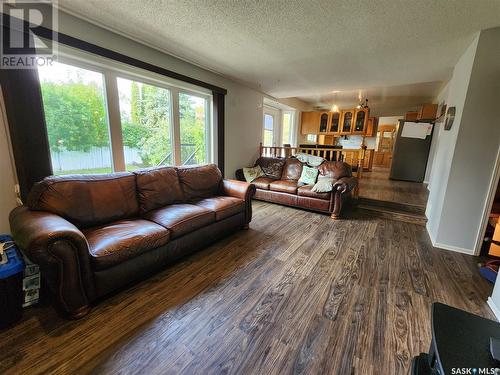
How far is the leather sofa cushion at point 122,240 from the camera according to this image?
5.03ft

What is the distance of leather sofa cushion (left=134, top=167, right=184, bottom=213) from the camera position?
235cm

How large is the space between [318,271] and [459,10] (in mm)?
2541

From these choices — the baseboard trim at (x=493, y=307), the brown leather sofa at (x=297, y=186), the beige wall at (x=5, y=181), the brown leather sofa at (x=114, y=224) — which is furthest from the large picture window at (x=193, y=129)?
the baseboard trim at (x=493, y=307)

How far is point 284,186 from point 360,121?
13.2ft

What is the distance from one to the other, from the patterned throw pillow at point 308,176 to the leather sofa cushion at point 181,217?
2.16 m

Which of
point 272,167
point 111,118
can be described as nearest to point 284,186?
point 272,167

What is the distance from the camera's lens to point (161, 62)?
2836 millimetres

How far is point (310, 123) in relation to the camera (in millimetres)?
7125

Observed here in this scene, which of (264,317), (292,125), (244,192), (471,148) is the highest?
(292,125)

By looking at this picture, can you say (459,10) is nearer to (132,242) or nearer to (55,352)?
(132,242)

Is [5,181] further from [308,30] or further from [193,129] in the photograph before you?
[308,30]

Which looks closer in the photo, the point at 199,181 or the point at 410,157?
the point at 199,181

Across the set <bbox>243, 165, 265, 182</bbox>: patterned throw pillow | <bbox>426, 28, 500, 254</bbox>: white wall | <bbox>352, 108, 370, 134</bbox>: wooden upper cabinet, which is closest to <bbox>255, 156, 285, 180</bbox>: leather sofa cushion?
<bbox>243, 165, 265, 182</bbox>: patterned throw pillow

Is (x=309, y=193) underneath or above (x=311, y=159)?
underneath
